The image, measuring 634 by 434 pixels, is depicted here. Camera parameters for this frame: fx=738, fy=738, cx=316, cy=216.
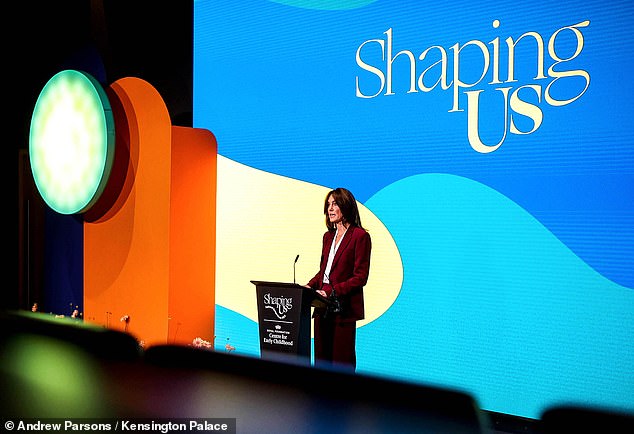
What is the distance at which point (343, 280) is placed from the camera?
5133mm

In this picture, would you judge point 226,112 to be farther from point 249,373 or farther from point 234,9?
point 249,373

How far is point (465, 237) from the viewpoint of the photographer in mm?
4812

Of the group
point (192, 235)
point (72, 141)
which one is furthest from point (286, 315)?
point (72, 141)

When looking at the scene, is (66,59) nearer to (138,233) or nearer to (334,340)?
(138,233)

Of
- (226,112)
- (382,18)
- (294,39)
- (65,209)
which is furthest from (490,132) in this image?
(65,209)

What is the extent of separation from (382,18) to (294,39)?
0.80m

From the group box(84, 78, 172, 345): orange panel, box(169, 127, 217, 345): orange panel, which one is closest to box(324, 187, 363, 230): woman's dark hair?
box(169, 127, 217, 345): orange panel

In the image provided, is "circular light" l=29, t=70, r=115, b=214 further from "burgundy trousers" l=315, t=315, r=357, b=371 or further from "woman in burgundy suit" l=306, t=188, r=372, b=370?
"burgundy trousers" l=315, t=315, r=357, b=371

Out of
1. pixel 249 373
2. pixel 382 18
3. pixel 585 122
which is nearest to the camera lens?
pixel 249 373

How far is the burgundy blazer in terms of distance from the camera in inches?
201

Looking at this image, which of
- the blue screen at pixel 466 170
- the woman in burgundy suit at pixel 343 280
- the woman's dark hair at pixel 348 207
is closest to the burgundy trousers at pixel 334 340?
the woman in burgundy suit at pixel 343 280

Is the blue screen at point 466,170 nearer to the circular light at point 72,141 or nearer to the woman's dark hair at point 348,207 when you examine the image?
the woman's dark hair at point 348,207

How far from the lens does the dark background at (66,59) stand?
6.50 m

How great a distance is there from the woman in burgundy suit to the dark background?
1911mm
